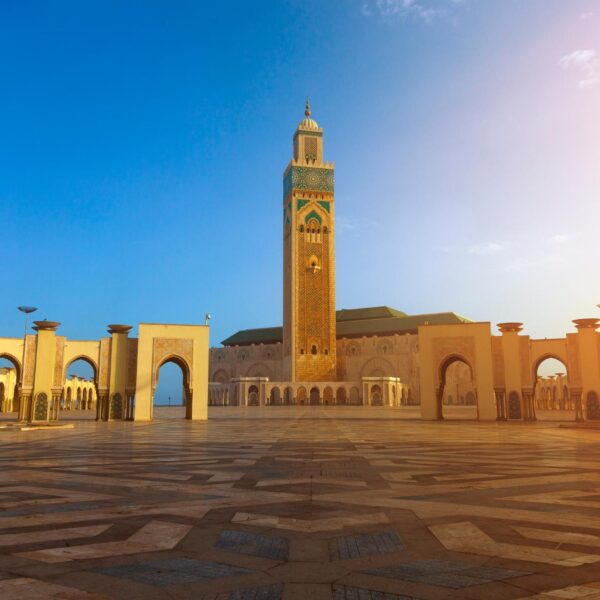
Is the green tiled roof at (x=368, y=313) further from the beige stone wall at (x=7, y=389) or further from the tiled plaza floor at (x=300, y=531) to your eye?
the tiled plaza floor at (x=300, y=531)

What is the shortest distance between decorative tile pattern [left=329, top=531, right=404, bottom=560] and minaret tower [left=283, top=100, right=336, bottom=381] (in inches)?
1982

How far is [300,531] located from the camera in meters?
3.19

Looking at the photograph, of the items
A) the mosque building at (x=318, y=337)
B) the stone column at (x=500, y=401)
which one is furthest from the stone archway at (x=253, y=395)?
the stone column at (x=500, y=401)

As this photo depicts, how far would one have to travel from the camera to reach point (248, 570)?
2451 millimetres

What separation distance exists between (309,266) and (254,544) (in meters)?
52.4

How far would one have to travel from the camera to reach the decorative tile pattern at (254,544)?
2729 mm

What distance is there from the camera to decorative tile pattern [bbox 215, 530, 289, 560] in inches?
107

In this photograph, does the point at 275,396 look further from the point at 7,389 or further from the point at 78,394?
the point at 7,389

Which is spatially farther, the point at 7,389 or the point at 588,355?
the point at 7,389

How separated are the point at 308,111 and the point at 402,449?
2187 inches

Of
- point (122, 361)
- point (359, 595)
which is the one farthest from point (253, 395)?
point (359, 595)

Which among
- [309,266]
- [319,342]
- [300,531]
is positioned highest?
[309,266]

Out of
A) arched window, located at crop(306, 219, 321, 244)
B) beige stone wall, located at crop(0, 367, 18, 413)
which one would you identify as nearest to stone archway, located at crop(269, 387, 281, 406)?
arched window, located at crop(306, 219, 321, 244)

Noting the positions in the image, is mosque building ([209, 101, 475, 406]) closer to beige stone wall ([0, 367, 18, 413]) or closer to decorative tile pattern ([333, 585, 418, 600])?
beige stone wall ([0, 367, 18, 413])
